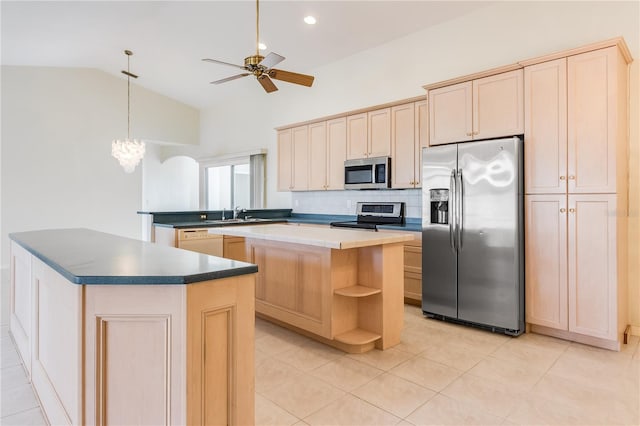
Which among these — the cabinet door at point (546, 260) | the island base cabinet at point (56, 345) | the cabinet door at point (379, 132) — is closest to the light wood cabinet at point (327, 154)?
the cabinet door at point (379, 132)

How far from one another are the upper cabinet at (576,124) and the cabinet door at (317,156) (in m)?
2.80

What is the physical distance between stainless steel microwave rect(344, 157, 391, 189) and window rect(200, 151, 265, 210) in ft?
7.38

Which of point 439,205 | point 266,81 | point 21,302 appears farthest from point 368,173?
point 21,302

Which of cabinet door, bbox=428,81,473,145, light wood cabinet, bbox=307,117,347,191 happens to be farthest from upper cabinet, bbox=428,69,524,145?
light wood cabinet, bbox=307,117,347,191

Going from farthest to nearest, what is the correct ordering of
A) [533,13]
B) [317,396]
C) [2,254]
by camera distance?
[2,254], [533,13], [317,396]

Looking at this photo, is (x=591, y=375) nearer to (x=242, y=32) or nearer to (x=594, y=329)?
(x=594, y=329)

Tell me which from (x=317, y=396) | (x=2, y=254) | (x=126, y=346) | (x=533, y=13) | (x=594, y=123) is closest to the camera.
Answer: (x=126, y=346)

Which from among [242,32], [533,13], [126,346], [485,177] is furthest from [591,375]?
[242,32]

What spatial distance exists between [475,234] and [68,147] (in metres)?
7.05

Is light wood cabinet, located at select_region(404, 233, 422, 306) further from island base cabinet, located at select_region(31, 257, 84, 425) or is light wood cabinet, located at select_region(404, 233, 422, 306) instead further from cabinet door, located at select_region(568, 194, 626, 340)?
island base cabinet, located at select_region(31, 257, 84, 425)

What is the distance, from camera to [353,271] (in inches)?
119

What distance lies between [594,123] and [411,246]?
79.0 inches

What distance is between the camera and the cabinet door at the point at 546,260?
3076mm

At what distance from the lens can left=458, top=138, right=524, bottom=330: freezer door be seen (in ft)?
10.5
